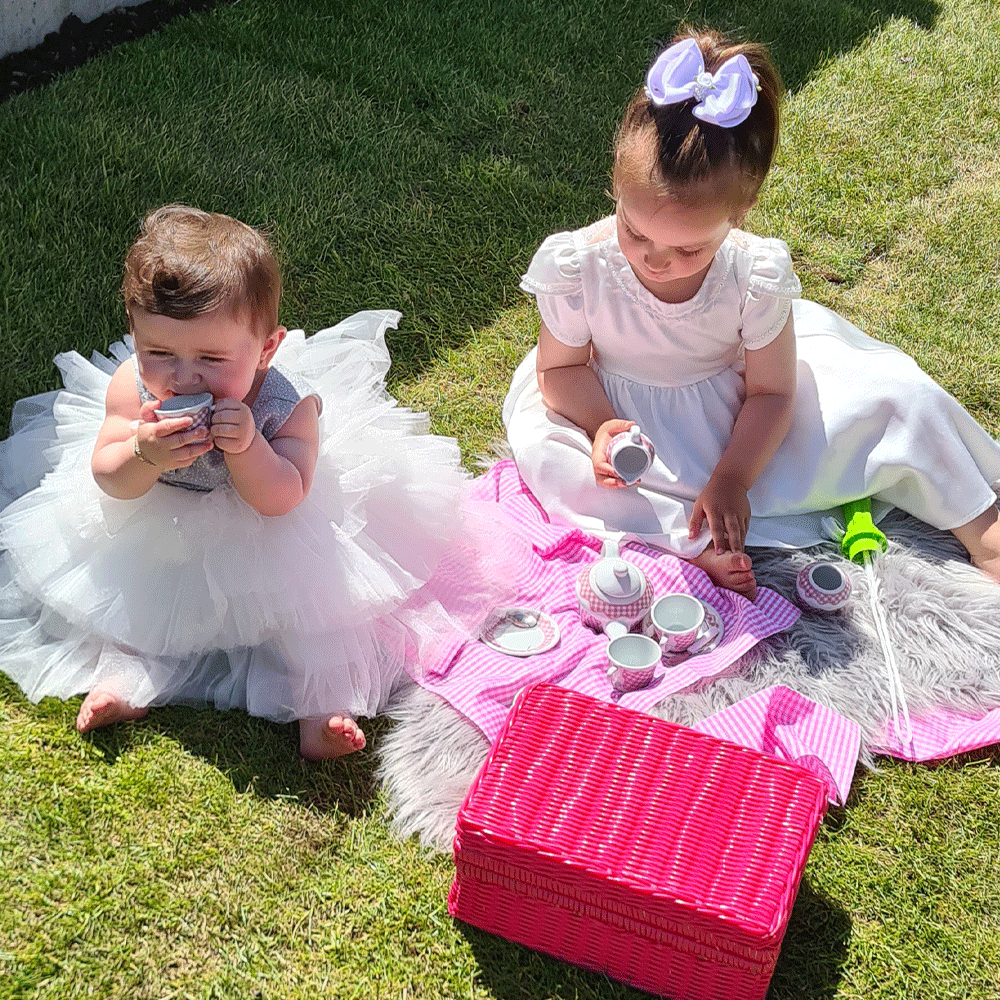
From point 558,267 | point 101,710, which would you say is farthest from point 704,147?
point 101,710

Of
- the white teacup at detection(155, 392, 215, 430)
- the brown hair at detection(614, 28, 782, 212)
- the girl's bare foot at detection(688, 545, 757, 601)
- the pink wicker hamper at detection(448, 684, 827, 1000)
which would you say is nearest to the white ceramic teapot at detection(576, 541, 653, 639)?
the girl's bare foot at detection(688, 545, 757, 601)

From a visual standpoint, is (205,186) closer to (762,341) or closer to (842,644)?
(762,341)

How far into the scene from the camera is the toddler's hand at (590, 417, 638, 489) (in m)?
2.48

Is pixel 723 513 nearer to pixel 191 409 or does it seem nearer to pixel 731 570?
pixel 731 570

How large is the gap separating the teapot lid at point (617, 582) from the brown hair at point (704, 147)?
2.48 ft

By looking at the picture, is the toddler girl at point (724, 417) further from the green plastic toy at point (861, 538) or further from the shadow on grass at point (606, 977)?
the shadow on grass at point (606, 977)

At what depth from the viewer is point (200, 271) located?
1886mm

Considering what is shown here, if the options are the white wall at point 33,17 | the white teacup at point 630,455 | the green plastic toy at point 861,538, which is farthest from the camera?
the white wall at point 33,17

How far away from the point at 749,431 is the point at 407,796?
3.67 feet

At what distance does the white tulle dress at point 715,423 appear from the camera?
99.6 inches

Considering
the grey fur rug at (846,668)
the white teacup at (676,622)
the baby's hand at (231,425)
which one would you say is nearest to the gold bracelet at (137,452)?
the baby's hand at (231,425)

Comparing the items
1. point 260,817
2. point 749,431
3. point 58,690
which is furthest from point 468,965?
point 749,431

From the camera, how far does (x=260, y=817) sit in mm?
2035

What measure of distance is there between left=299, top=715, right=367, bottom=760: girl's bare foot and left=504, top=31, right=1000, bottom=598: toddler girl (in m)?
0.75
